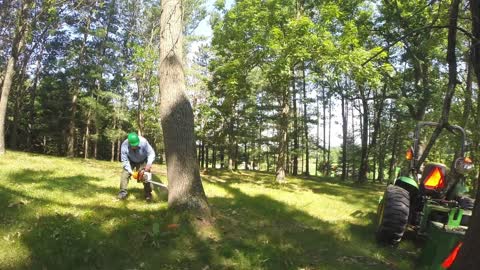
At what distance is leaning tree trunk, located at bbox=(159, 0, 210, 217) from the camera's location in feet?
26.4

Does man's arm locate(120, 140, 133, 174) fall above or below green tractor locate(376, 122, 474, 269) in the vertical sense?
above

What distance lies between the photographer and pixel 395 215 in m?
7.23

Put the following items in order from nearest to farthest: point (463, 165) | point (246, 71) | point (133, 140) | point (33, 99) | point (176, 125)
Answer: point (463, 165)
point (176, 125)
point (133, 140)
point (246, 71)
point (33, 99)

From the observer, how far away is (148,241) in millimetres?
6867

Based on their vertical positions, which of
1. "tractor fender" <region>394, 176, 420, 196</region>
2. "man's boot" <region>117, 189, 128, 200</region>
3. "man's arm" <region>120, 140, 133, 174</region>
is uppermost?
"man's arm" <region>120, 140, 133, 174</region>

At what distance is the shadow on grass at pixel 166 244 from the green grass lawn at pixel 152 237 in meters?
0.02

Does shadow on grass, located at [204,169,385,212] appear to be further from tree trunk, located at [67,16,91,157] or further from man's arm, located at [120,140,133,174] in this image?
tree trunk, located at [67,16,91,157]

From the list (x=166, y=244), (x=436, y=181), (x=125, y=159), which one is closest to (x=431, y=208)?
(x=436, y=181)

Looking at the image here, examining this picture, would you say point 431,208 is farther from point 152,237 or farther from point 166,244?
point 152,237

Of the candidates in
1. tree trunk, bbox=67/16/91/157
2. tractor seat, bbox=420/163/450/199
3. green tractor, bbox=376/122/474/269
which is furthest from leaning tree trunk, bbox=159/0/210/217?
tree trunk, bbox=67/16/91/157

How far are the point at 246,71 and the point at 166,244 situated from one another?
15.0 meters

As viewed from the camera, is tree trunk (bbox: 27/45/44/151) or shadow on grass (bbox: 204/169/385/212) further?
tree trunk (bbox: 27/45/44/151)

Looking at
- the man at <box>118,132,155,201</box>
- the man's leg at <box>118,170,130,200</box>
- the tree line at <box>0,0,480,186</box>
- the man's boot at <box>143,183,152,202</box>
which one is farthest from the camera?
the tree line at <box>0,0,480,186</box>

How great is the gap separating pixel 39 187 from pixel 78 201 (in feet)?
5.13
